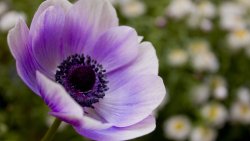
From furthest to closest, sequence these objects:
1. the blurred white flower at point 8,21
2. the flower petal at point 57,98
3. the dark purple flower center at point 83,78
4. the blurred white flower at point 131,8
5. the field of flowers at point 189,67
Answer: the blurred white flower at point 131,8 → the field of flowers at point 189,67 → the blurred white flower at point 8,21 → the dark purple flower center at point 83,78 → the flower petal at point 57,98

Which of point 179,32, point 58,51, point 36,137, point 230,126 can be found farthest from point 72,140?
point 58,51

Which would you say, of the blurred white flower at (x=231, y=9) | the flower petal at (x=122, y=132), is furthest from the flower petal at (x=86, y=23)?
the blurred white flower at (x=231, y=9)

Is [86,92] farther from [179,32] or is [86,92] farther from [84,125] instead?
[179,32]

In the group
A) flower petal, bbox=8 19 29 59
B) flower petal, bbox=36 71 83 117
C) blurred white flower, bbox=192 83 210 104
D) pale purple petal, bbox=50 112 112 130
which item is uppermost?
flower petal, bbox=8 19 29 59

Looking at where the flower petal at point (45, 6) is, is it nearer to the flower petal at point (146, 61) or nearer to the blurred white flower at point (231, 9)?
the flower petal at point (146, 61)

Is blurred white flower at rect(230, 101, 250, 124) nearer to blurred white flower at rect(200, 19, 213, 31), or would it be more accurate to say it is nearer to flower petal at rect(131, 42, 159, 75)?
blurred white flower at rect(200, 19, 213, 31)

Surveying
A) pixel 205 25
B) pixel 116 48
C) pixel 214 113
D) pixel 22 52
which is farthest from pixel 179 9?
pixel 22 52

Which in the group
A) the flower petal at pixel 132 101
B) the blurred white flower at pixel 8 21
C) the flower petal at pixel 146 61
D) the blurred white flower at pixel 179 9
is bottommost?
the blurred white flower at pixel 179 9

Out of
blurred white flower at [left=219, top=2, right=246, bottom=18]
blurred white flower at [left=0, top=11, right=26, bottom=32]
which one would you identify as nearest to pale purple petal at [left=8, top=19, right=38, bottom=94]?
blurred white flower at [left=0, top=11, right=26, bottom=32]
